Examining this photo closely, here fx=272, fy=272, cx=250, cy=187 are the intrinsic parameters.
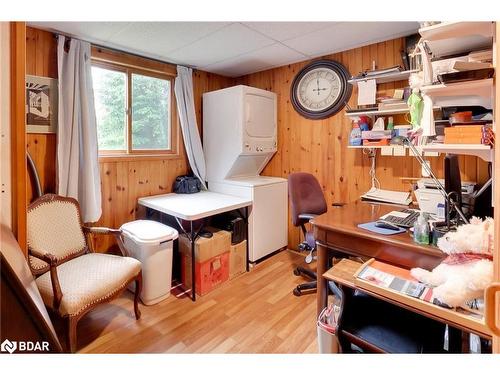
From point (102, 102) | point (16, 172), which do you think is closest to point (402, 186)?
point (16, 172)

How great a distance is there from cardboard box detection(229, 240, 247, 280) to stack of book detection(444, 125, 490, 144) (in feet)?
6.28

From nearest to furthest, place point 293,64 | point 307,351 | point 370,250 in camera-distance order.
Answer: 1. point 370,250
2. point 307,351
3. point 293,64

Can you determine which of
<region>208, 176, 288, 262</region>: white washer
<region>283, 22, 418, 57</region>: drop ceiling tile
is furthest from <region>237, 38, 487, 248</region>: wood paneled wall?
<region>208, 176, 288, 262</region>: white washer

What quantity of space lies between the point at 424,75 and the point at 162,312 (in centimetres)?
227

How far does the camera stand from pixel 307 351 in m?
1.68

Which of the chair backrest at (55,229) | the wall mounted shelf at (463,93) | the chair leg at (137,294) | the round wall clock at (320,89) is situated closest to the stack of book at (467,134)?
the wall mounted shelf at (463,93)

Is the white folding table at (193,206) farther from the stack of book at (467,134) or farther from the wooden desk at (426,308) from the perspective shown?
the stack of book at (467,134)

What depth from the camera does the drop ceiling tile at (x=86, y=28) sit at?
6.64 feet

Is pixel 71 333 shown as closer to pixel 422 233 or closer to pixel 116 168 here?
pixel 116 168

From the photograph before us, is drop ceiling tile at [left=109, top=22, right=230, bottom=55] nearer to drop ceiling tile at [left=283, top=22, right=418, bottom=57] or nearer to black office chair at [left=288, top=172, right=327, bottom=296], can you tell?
drop ceiling tile at [left=283, top=22, right=418, bottom=57]

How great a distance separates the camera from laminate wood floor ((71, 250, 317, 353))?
1720mm

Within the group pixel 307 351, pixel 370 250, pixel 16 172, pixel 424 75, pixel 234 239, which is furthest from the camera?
pixel 234 239

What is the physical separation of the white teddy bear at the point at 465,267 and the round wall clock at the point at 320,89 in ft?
6.29

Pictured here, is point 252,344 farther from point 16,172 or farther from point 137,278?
point 16,172
